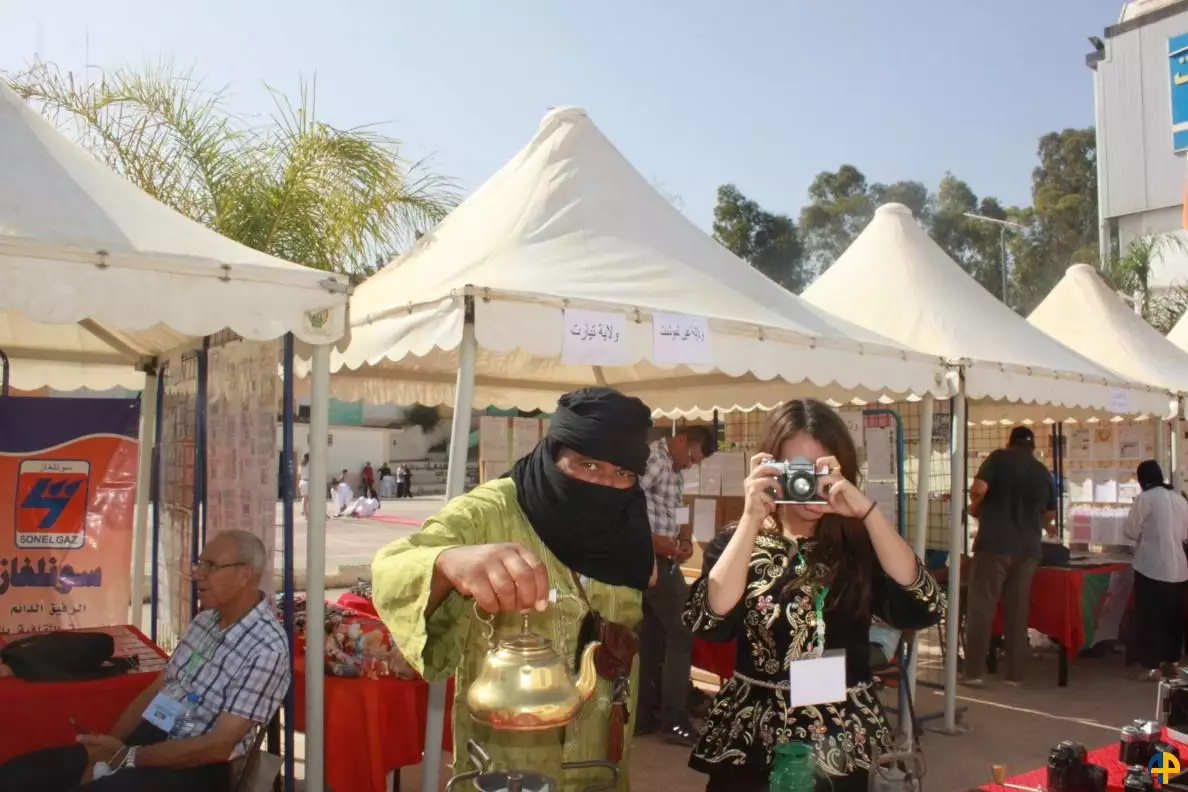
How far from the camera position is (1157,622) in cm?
671

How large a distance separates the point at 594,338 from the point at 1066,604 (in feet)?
16.5

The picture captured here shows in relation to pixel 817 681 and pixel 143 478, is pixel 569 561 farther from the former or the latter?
pixel 143 478

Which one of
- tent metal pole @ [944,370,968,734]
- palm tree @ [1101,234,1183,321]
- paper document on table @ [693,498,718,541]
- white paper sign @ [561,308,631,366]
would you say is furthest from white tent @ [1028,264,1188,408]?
palm tree @ [1101,234,1183,321]

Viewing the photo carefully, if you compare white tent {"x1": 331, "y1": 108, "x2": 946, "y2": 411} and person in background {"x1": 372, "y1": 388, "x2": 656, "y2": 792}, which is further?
white tent {"x1": 331, "y1": 108, "x2": 946, "y2": 411}

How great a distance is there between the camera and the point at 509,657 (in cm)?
134

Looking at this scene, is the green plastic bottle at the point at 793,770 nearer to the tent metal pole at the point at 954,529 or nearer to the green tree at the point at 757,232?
the tent metal pole at the point at 954,529

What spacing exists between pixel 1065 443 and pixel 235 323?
973cm

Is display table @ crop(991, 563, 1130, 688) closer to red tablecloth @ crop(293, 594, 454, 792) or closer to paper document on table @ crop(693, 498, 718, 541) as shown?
paper document on table @ crop(693, 498, 718, 541)

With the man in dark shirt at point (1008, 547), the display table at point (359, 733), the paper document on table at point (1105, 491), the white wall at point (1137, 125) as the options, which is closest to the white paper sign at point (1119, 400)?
the man in dark shirt at point (1008, 547)

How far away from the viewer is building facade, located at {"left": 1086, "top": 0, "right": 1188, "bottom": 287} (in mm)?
28250

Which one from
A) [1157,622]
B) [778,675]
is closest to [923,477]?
[1157,622]

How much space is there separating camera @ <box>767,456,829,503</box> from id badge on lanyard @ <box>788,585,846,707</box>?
1.13 ft

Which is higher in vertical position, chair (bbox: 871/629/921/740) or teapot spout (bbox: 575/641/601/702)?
teapot spout (bbox: 575/641/601/702)

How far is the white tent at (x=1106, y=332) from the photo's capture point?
8.28 metres
